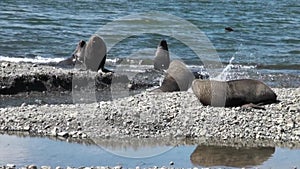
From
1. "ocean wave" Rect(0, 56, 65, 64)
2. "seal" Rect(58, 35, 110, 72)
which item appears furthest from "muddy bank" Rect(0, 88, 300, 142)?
"ocean wave" Rect(0, 56, 65, 64)

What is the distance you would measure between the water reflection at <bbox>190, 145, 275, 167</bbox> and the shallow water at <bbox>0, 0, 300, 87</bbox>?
785cm

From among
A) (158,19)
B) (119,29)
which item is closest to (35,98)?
(119,29)

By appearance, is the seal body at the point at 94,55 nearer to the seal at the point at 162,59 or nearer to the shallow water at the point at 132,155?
the seal at the point at 162,59

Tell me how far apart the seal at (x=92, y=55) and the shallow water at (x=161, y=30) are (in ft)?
5.51

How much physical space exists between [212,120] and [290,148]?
157 centimetres

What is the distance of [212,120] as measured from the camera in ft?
40.6

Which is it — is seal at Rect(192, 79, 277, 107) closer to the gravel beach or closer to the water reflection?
the gravel beach

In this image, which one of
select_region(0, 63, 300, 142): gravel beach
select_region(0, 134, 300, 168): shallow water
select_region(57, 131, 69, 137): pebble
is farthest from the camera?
select_region(0, 63, 300, 142): gravel beach

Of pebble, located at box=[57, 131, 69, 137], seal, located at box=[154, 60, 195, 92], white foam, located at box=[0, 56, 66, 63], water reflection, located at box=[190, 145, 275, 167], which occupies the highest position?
seal, located at box=[154, 60, 195, 92]

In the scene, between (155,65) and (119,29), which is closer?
(155,65)

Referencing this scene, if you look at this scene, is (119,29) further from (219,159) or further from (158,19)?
(219,159)

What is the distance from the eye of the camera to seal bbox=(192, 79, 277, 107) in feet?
44.4

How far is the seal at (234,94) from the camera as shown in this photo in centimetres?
1355

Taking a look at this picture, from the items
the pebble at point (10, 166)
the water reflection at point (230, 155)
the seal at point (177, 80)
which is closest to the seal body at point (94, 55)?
the seal at point (177, 80)
